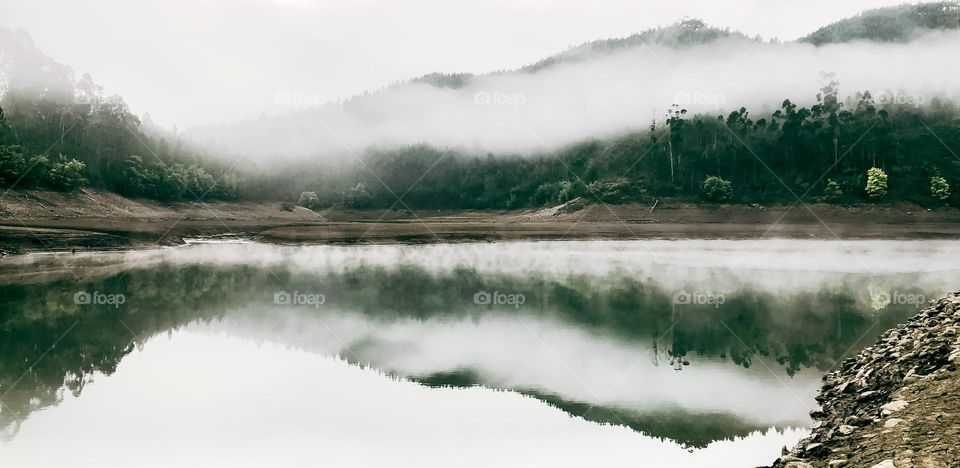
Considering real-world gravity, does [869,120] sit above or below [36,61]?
below

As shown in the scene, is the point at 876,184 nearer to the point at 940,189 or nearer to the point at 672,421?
the point at 940,189

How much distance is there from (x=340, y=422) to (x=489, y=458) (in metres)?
3.43

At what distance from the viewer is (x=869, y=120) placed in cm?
11769

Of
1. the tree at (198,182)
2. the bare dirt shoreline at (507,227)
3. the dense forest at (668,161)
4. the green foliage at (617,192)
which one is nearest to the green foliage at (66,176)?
the dense forest at (668,161)

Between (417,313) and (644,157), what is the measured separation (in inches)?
4624

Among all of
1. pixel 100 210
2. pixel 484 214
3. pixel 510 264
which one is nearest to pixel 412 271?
pixel 510 264

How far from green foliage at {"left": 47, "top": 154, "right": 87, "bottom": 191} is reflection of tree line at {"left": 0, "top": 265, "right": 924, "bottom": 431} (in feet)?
204

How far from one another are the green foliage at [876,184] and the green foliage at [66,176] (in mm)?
114926

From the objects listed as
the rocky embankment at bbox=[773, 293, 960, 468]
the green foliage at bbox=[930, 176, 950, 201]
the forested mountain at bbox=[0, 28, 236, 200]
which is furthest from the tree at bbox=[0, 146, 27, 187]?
the green foliage at bbox=[930, 176, 950, 201]

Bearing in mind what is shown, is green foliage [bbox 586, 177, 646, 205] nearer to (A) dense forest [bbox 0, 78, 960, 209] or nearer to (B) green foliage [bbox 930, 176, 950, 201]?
(A) dense forest [bbox 0, 78, 960, 209]

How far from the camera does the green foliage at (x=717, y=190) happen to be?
99838 millimetres

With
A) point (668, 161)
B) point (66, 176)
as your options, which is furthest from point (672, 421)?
point (668, 161)

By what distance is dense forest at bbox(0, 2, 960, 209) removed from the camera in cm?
9662

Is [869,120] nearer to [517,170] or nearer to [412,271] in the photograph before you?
[517,170]
